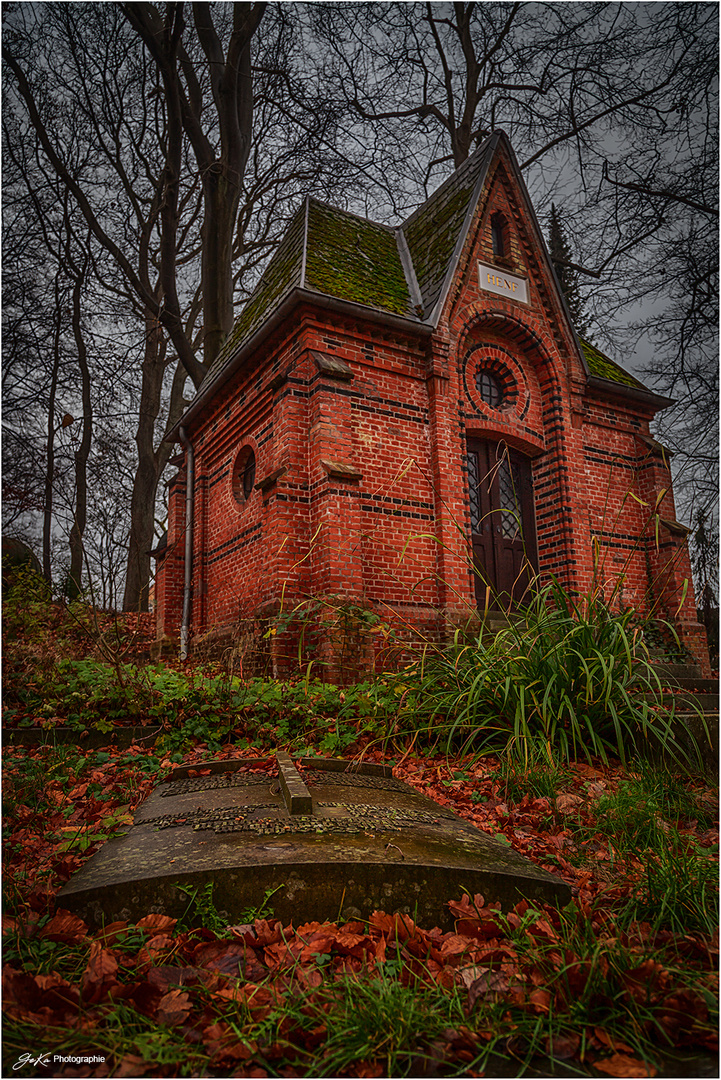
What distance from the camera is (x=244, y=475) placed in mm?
11000

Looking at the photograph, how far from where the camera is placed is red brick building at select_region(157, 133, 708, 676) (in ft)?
27.6

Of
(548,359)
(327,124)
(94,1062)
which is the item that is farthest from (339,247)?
(94,1062)

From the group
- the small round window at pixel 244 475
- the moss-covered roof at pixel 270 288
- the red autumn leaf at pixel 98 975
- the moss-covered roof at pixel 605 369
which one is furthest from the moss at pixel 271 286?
the red autumn leaf at pixel 98 975

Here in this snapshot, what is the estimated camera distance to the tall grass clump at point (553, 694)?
4.39 m

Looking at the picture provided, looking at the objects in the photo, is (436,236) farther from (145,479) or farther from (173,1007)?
(173,1007)

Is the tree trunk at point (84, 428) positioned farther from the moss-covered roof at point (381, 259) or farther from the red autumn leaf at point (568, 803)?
the red autumn leaf at point (568, 803)

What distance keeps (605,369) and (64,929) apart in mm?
12825

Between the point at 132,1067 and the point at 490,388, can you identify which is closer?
the point at 132,1067

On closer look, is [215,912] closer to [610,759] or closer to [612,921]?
[612,921]

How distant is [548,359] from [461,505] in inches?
140

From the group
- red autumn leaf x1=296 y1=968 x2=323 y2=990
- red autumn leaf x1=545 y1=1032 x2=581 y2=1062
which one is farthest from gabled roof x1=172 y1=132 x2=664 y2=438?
red autumn leaf x1=545 y1=1032 x2=581 y2=1062

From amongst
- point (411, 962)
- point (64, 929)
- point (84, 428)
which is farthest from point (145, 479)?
point (411, 962)

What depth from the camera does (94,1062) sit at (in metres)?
1.61

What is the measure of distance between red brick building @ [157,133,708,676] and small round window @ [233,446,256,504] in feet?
0.12
